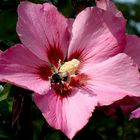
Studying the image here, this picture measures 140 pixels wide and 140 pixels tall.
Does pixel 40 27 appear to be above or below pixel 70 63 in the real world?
above

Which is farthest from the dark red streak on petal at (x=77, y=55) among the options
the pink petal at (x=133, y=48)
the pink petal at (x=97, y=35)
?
the pink petal at (x=133, y=48)

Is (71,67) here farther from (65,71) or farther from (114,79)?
(114,79)

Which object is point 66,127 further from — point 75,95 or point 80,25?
point 80,25

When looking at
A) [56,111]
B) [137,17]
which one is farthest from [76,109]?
[137,17]

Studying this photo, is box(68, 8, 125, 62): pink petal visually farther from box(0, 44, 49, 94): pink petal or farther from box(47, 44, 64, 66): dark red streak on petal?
box(0, 44, 49, 94): pink petal

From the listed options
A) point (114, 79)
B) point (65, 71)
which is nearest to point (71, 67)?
point (65, 71)
